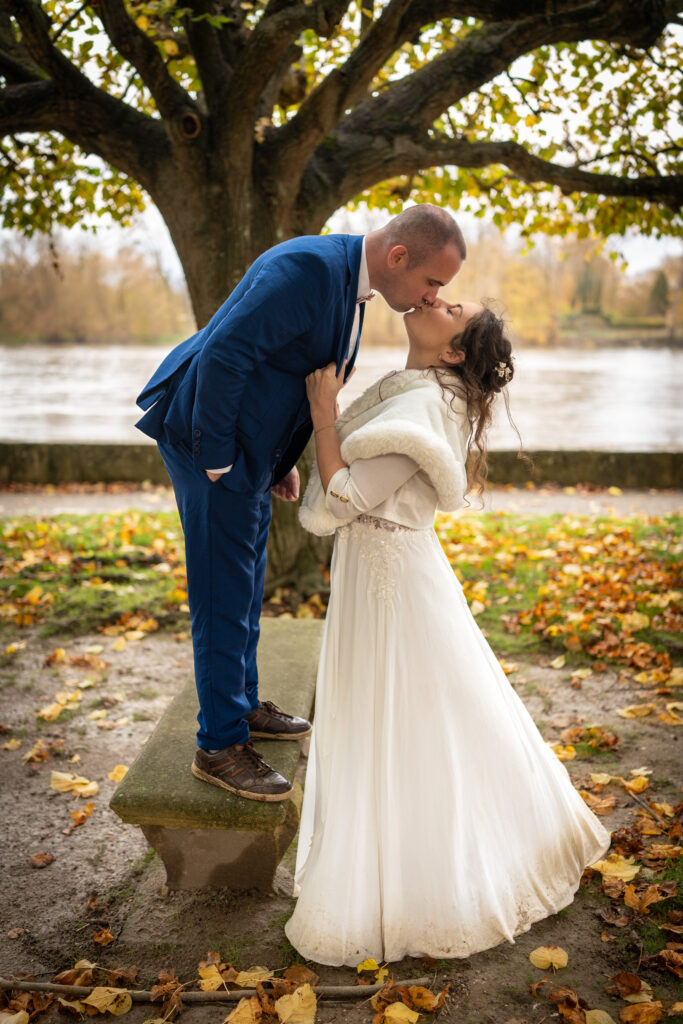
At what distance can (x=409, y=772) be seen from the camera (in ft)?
7.77

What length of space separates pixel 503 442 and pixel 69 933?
1337 centimetres

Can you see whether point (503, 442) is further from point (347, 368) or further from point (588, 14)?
point (347, 368)

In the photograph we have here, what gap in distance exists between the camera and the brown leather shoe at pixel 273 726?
290 centimetres

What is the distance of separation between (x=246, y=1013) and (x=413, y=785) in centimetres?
78

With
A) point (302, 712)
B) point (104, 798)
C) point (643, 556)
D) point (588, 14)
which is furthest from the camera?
point (643, 556)

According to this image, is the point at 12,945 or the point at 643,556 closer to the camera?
the point at 12,945

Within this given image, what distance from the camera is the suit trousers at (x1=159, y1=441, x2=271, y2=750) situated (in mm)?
2445

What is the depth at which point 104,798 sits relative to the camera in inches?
134

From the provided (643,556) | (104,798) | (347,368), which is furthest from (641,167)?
(104,798)

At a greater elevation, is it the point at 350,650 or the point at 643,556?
the point at 350,650

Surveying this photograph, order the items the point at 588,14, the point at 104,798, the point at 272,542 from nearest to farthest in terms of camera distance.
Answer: the point at 104,798 < the point at 588,14 < the point at 272,542

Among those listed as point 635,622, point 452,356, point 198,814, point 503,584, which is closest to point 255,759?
point 198,814

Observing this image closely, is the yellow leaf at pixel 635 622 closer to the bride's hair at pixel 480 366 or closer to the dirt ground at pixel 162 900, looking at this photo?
the dirt ground at pixel 162 900

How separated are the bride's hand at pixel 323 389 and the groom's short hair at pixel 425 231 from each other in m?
0.42
